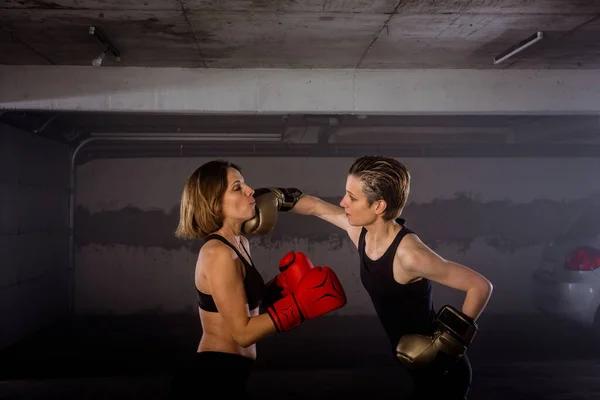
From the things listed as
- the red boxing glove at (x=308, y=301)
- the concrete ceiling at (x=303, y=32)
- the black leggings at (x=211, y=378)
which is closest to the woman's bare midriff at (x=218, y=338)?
the black leggings at (x=211, y=378)

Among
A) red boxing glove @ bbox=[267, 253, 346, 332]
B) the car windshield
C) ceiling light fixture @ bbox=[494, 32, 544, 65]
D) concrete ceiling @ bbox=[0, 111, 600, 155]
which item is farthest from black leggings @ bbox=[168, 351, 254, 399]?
the car windshield

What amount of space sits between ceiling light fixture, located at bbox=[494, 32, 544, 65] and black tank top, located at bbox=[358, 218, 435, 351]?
9.03 ft

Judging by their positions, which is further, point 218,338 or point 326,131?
point 326,131

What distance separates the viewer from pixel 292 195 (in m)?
3.85

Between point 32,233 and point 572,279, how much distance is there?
667 centimetres

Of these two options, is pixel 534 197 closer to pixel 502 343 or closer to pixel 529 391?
pixel 502 343

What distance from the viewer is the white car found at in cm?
662

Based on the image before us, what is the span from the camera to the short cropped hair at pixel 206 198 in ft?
9.53

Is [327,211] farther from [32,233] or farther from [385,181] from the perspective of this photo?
[32,233]

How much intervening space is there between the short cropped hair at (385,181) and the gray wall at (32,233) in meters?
4.95

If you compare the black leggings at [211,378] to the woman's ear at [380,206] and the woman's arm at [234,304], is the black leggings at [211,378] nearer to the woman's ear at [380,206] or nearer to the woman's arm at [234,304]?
the woman's arm at [234,304]

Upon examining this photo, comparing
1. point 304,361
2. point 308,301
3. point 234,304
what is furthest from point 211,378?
point 304,361

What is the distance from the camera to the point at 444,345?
2881mm

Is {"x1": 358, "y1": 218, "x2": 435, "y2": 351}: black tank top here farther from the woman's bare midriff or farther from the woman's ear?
→ the woman's bare midriff
